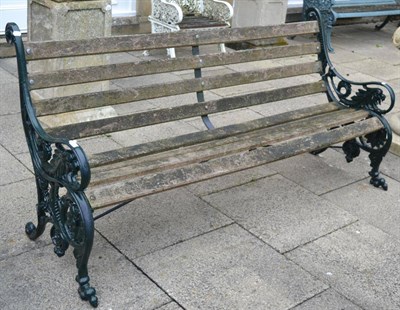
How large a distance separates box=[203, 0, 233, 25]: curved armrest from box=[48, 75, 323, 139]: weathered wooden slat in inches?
116

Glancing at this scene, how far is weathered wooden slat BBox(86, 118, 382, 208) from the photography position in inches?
121

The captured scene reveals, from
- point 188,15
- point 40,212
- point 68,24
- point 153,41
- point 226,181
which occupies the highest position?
point 153,41

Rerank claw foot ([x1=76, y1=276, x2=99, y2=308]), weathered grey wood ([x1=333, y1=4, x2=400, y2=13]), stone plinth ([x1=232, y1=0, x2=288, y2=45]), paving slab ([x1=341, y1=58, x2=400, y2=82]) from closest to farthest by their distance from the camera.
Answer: claw foot ([x1=76, y1=276, x2=99, y2=308]) → paving slab ([x1=341, y1=58, x2=400, y2=82]) → stone plinth ([x1=232, y1=0, x2=288, y2=45]) → weathered grey wood ([x1=333, y1=4, x2=400, y2=13])

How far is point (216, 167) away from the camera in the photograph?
11.5 feet

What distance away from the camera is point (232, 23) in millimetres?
8500

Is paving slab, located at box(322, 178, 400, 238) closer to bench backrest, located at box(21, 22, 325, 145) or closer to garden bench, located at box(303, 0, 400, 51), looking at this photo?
bench backrest, located at box(21, 22, 325, 145)

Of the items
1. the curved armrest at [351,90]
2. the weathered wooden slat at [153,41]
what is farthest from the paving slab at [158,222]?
the curved armrest at [351,90]

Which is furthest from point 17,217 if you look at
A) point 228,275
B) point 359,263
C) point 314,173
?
point 314,173

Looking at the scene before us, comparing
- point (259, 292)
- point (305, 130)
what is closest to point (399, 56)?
point (305, 130)

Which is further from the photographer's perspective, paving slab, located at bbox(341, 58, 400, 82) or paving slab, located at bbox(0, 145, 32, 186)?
paving slab, located at bbox(341, 58, 400, 82)

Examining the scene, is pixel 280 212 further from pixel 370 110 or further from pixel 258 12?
pixel 258 12

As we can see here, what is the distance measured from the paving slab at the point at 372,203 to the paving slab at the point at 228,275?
2.88 feet

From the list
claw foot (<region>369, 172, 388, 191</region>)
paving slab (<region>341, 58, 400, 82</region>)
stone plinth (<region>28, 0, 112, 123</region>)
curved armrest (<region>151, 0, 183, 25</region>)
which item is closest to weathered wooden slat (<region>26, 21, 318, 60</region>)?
claw foot (<region>369, 172, 388, 191</region>)

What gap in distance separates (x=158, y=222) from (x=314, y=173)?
1484mm
